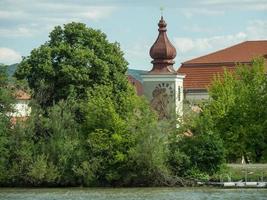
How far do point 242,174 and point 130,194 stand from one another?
9.13 metres

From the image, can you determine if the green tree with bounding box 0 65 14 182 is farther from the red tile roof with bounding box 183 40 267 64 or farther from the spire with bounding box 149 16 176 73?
the red tile roof with bounding box 183 40 267 64

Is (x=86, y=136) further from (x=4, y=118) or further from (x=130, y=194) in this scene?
(x=130, y=194)

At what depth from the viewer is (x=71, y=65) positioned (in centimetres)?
7244

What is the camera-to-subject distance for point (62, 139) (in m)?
67.6

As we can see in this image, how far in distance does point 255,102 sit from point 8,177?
20513 millimetres

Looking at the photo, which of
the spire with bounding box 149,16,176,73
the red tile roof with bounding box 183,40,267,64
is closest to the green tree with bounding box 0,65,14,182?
the spire with bounding box 149,16,176,73

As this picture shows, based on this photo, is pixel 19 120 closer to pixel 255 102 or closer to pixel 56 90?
pixel 56 90

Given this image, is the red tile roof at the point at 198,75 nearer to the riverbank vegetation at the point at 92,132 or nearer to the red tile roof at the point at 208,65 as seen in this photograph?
the red tile roof at the point at 208,65

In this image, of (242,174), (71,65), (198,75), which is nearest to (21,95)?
(71,65)

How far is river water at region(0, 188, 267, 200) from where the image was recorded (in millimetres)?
56406

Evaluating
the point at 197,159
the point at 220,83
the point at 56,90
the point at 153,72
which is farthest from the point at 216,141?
the point at 153,72

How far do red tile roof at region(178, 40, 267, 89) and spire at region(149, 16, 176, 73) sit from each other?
111 inches

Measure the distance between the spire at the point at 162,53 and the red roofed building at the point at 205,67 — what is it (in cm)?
288

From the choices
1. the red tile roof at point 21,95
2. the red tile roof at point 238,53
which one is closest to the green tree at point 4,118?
the red tile roof at point 21,95
